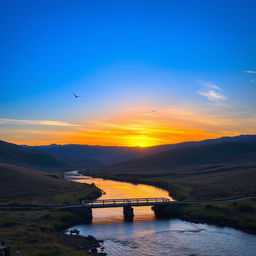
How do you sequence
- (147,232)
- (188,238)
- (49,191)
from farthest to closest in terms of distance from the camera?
(49,191) → (147,232) → (188,238)

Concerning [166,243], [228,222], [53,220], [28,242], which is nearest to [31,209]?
[53,220]

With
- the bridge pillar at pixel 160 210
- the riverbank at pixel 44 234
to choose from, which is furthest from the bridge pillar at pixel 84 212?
the bridge pillar at pixel 160 210

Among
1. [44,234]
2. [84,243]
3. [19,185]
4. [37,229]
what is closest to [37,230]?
[37,229]

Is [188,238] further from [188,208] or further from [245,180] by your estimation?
[245,180]

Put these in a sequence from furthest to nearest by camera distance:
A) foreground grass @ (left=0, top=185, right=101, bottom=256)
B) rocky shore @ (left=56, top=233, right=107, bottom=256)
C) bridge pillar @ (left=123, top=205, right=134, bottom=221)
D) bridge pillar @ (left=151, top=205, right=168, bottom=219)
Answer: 1. bridge pillar @ (left=151, top=205, right=168, bottom=219)
2. bridge pillar @ (left=123, top=205, right=134, bottom=221)
3. rocky shore @ (left=56, top=233, right=107, bottom=256)
4. foreground grass @ (left=0, top=185, right=101, bottom=256)

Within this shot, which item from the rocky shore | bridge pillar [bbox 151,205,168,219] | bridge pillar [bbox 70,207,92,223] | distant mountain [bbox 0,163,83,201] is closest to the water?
the rocky shore

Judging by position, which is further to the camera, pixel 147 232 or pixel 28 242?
pixel 147 232

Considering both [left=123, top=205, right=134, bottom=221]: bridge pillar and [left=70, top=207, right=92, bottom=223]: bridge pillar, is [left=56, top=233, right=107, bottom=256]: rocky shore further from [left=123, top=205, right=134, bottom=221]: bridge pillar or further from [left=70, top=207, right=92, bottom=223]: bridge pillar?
[left=123, top=205, right=134, bottom=221]: bridge pillar
